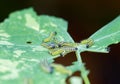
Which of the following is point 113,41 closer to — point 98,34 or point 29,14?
point 98,34

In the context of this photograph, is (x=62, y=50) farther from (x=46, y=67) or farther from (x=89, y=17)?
(x=89, y=17)

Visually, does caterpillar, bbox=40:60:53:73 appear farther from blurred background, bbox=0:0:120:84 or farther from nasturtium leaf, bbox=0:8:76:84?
blurred background, bbox=0:0:120:84

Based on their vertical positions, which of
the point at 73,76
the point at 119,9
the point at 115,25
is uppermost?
the point at 119,9

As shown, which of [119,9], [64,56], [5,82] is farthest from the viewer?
[119,9]

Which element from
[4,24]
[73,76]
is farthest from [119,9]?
[73,76]

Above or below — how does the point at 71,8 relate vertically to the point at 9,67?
above

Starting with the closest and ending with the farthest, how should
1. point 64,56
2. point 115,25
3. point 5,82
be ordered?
point 5,82
point 64,56
point 115,25

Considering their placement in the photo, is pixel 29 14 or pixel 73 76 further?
pixel 29 14
